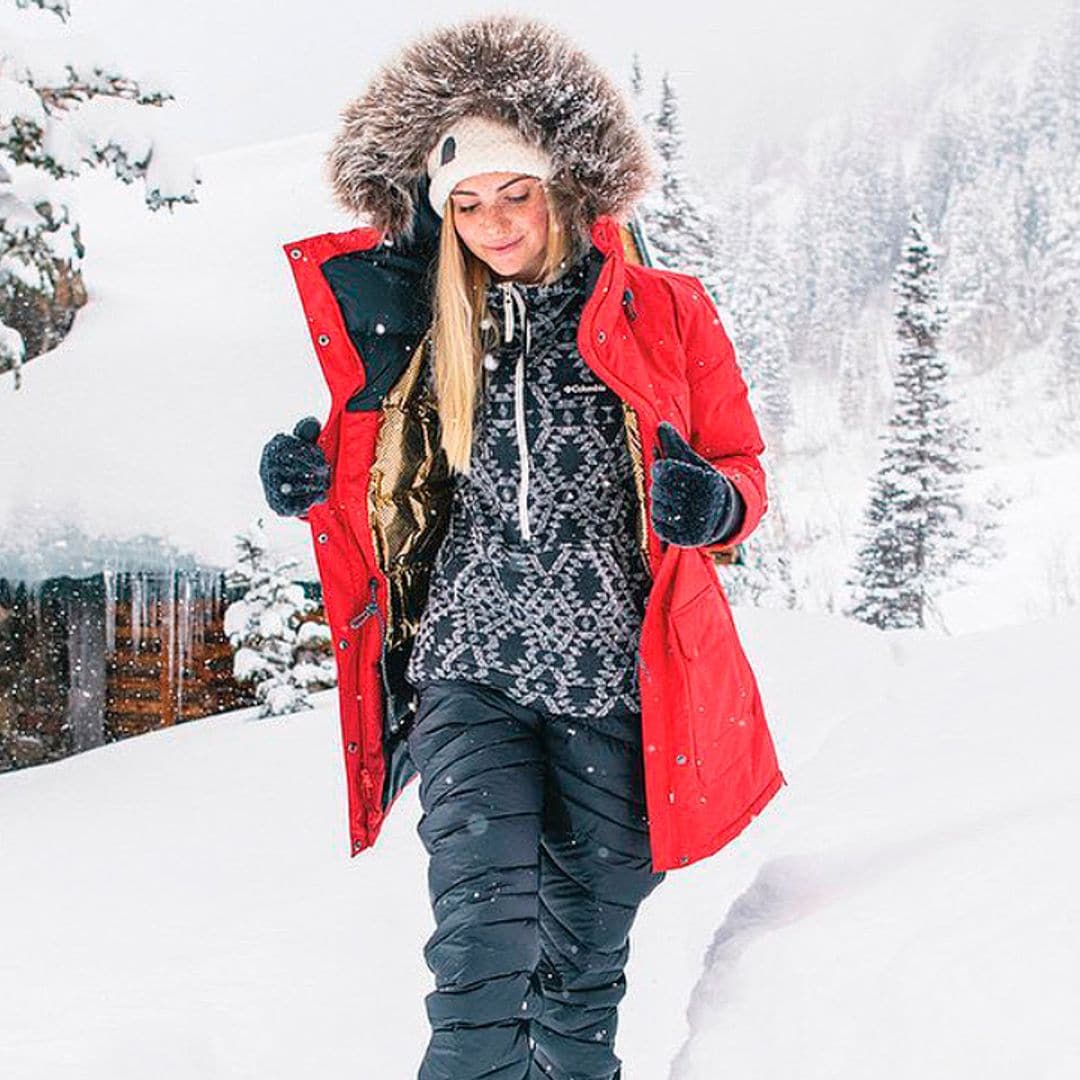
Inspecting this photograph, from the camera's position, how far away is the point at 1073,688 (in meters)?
4.54

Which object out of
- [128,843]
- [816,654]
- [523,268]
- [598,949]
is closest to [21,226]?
[128,843]

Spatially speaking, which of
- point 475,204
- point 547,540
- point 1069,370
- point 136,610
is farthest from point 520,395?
point 1069,370

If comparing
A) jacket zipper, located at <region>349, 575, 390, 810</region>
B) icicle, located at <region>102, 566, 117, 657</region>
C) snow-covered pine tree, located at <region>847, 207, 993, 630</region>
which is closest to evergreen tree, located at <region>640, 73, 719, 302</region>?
snow-covered pine tree, located at <region>847, 207, 993, 630</region>

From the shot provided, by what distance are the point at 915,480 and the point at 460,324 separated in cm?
2339

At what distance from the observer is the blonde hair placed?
2354mm

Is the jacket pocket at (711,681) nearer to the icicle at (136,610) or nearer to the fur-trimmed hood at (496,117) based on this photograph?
the fur-trimmed hood at (496,117)

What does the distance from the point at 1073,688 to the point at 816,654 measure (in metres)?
2.91

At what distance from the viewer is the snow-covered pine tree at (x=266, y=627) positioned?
9.80m

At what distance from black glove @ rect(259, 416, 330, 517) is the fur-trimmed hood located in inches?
21.3

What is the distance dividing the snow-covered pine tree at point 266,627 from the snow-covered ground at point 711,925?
4.39 meters

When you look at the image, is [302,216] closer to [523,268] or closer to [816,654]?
[816,654]

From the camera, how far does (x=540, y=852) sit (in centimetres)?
239

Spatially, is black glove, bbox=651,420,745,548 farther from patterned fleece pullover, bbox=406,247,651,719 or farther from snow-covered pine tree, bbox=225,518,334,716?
snow-covered pine tree, bbox=225,518,334,716

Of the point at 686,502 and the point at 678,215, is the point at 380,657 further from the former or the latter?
the point at 678,215
